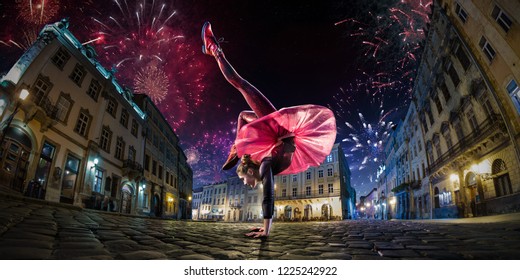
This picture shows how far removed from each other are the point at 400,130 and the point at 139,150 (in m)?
28.1

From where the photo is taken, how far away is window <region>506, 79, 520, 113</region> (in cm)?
576

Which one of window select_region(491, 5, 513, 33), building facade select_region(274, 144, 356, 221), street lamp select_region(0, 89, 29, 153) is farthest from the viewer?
building facade select_region(274, 144, 356, 221)

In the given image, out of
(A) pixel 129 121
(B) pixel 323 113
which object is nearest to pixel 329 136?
(B) pixel 323 113

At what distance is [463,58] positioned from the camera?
9.83 meters

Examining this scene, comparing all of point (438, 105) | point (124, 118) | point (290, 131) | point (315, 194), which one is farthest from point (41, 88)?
point (315, 194)

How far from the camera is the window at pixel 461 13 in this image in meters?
9.12

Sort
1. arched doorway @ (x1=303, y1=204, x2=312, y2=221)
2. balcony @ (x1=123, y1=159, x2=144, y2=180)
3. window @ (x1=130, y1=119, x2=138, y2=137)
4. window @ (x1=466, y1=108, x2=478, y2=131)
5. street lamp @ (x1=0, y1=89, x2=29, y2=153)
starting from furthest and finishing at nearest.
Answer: arched doorway @ (x1=303, y1=204, x2=312, y2=221) < window @ (x1=130, y1=119, x2=138, y2=137) < window @ (x1=466, y1=108, x2=478, y2=131) < balcony @ (x1=123, y1=159, x2=144, y2=180) < street lamp @ (x1=0, y1=89, x2=29, y2=153)

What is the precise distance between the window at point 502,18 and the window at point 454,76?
404cm

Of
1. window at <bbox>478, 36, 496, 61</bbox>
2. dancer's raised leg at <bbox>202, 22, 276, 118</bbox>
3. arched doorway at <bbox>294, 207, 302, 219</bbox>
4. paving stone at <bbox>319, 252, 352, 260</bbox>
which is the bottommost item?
arched doorway at <bbox>294, 207, 302, 219</bbox>

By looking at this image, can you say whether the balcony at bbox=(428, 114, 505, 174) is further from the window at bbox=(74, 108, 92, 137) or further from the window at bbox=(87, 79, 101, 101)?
the window at bbox=(87, 79, 101, 101)

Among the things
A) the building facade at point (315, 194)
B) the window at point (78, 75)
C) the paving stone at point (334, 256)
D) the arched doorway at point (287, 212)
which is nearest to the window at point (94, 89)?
the window at point (78, 75)

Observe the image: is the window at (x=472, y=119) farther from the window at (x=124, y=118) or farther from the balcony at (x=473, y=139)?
the window at (x=124, y=118)

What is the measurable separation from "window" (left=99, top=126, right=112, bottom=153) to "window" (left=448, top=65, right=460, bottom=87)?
16700 mm

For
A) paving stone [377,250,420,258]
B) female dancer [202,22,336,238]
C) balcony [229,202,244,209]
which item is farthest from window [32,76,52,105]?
balcony [229,202,244,209]
